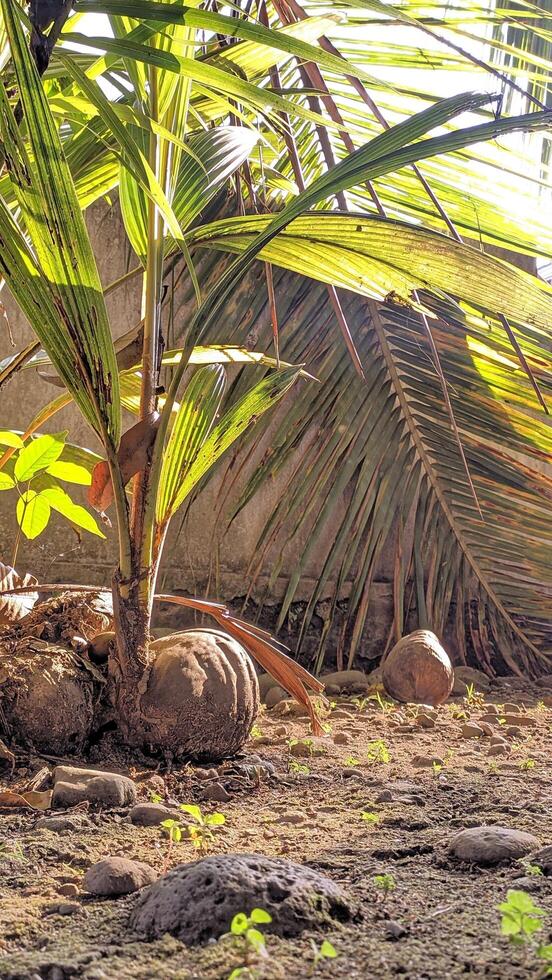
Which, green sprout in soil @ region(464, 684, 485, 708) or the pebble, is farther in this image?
green sprout in soil @ region(464, 684, 485, 708)

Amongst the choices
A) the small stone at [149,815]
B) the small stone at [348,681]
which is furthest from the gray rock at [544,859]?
the small stone at [348,681]

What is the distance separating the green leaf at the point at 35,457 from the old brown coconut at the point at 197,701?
33cm

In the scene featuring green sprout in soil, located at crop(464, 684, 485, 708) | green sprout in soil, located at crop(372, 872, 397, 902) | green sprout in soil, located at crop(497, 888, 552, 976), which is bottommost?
green sprout in soil, located at crop(372, 872, 397, 902)

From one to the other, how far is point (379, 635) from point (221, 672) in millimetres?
1297

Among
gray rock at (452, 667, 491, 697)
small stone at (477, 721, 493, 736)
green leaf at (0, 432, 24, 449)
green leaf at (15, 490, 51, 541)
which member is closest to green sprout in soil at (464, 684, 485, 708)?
gray rock at (452, 667, 491, 697)

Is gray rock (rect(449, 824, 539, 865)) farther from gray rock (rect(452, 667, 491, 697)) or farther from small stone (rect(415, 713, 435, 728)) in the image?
gray rock (rect(452, 667, 491, 697))

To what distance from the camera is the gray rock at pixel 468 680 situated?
83.7 inches

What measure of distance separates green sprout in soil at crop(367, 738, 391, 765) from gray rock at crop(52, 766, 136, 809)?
0.44 m

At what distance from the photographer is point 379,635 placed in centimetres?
247

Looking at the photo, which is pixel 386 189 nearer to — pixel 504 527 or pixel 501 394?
pixel 501 394

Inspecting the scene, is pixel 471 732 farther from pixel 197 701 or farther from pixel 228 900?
pixel 228 900

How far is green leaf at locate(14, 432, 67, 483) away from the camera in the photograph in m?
1.28

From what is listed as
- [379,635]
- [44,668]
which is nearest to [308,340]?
[379,635]

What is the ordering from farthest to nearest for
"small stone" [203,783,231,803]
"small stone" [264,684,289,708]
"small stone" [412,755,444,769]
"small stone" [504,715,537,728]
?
"small stone" [264,684,289,708] < "small stone" [504,715,537,728] < "small stone" [412,755,444,769] < "small stone" [203,783,231,803]
